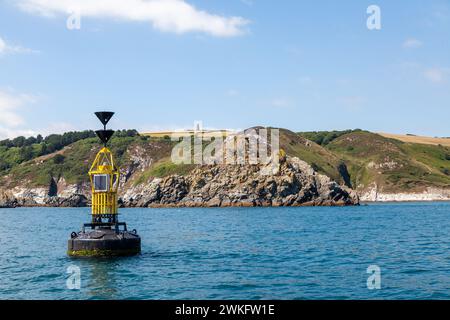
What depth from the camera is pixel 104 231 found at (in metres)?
45.8

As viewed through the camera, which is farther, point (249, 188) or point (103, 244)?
point (249, 188)

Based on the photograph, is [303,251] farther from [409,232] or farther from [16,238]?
[16,238]

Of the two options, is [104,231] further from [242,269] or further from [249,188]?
[249,188]

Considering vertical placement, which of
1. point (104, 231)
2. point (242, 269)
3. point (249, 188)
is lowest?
point (242, 269)

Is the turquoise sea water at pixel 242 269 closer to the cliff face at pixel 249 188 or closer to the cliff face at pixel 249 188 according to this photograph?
the cliff face at pixel 249 188

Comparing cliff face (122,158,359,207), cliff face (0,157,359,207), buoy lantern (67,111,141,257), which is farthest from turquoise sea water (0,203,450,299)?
cliff face (0,157,359,207)

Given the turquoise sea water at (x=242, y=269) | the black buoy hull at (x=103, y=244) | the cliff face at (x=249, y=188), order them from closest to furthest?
1. the turquoise sea water at (x=242, y=269)
2. the black buoy hull at (x=103, y=244)
3. the cliff face at (x=249, y=188)

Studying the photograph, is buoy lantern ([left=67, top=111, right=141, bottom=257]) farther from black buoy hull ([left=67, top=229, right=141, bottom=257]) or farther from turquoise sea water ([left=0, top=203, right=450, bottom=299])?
→ turquoise sea water ([left=0, top=203, right=450, bottom=299])

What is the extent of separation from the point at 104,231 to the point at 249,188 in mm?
133652

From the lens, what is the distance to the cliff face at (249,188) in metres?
176

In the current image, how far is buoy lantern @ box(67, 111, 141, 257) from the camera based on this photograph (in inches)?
1756

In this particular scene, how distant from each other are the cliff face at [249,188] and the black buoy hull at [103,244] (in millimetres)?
129153

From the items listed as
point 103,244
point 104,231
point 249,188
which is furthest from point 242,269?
point 249,188

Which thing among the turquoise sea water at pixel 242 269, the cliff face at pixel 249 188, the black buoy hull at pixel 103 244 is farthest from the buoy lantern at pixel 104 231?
the cliff face at pixel 249 188
